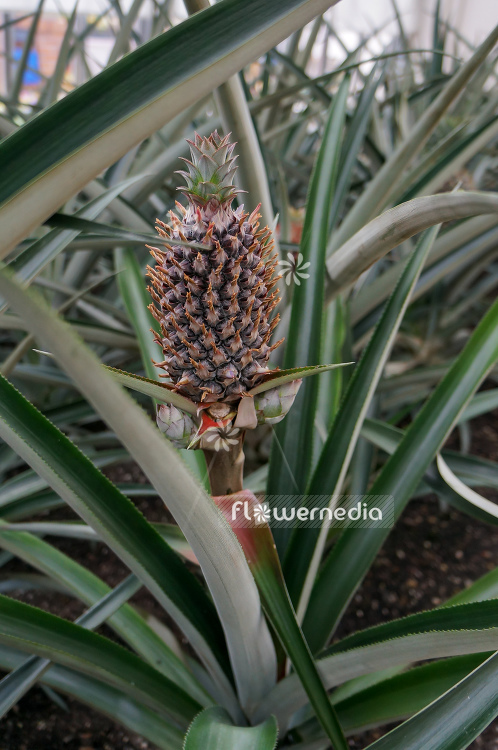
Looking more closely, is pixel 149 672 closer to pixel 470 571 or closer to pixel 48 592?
pixel 48 592

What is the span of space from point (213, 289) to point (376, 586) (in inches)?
28.3

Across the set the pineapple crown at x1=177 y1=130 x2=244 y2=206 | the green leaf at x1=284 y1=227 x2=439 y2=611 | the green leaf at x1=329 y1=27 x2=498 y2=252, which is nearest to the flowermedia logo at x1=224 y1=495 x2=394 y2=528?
the green leaf at x1=284 y1=227 x2=439 y2=611

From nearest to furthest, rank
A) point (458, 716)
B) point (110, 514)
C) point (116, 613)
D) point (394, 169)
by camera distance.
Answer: point (458, 716) < point (110, 514) < point (116, 613) < point (394, 169)

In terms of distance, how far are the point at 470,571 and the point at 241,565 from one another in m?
0.72

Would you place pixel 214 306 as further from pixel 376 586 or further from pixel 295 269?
pixel 376 586

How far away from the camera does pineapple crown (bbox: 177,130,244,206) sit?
1.23ft

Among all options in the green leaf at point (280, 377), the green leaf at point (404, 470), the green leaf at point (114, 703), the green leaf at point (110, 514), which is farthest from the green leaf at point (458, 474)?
the green leaf at point (114, 703)

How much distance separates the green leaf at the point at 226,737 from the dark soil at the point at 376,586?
33 centimetres

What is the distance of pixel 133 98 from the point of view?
244mm

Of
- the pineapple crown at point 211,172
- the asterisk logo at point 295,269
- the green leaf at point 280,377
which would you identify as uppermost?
the pineapple crown at point 211,172

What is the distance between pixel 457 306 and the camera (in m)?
1.29

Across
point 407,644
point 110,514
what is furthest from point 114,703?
point 407,644

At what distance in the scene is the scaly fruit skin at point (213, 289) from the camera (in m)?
0.38

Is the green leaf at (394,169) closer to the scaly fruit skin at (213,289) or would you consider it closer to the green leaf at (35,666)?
the scaly fruit skin at (213,289)
